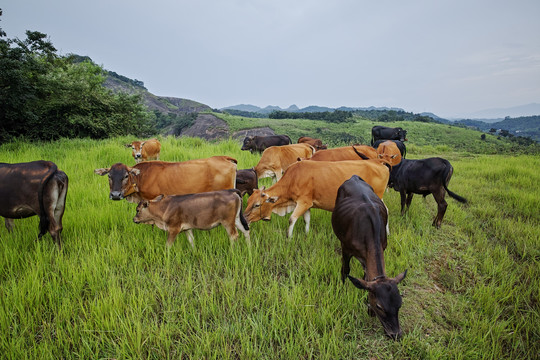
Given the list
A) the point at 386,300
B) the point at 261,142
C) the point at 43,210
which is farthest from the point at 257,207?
the point at 261,142

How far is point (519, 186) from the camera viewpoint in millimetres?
7637

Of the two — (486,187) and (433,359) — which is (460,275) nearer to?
(433,359)

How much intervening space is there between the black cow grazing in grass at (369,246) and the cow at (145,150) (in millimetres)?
8208

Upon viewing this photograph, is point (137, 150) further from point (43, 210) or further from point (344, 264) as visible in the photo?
point (344, 264)

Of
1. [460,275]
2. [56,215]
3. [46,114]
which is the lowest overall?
[460,275]

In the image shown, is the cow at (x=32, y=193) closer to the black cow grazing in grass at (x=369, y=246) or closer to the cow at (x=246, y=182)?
the cow at (x=246, y=182)

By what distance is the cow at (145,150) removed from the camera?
9.22 meters

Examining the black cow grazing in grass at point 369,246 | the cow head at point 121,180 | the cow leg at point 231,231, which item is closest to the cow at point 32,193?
the cow head at point 121,180

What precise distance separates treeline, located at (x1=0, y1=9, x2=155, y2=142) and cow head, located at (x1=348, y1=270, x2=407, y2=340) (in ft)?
43.5

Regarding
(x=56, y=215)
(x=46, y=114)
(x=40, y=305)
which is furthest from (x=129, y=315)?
(x=46, y=114)

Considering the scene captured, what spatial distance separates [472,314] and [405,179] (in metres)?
3.48

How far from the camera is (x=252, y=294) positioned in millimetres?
3004

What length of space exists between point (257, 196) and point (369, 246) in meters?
2.28

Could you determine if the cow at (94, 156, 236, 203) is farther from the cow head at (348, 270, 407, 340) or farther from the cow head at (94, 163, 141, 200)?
the cow head at (348, 270, 407, 340)
